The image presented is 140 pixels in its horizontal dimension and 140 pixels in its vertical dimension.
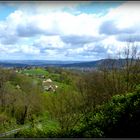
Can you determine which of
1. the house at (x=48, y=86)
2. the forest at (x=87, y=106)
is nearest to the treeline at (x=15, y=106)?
the forest at (x=87, y=106)

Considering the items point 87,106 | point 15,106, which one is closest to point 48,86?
point 15,106

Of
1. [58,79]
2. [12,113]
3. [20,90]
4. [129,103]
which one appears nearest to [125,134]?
[129,103]

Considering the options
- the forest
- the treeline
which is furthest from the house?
the treeline

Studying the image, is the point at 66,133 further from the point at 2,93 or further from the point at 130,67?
the point at 2,93

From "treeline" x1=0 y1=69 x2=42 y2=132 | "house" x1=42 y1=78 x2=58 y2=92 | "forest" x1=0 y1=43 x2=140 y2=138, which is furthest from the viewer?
"house" x1=42 y1=78 x2=58 y2=92

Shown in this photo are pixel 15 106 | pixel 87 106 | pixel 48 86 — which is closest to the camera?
pixel 87 106

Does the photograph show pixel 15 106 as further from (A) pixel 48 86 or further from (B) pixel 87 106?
(B) pixel 87 106

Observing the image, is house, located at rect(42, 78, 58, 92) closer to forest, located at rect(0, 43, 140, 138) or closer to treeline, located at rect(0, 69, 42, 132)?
forest, located at rect(0, 43, 140, 138)

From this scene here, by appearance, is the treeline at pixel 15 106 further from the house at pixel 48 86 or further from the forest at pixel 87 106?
the house at pixel 48 86
